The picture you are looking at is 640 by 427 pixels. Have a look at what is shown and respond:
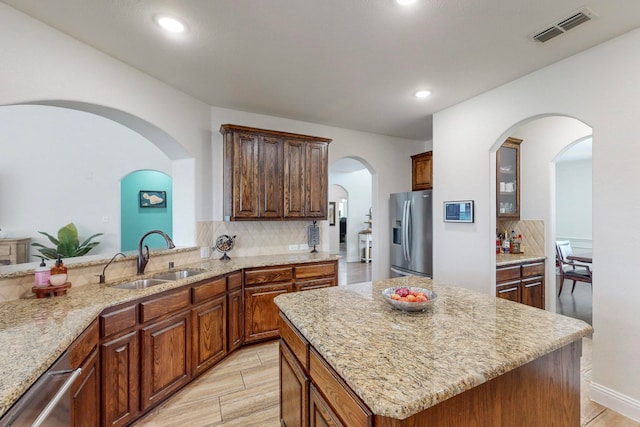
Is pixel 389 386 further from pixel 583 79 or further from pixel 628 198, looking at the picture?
pixel 583 79

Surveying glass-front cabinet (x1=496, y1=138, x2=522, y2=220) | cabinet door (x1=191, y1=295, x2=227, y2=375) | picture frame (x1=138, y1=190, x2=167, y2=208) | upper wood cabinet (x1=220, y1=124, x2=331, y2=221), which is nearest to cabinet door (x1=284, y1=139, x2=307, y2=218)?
upper wood cabinet (x1=220, y1=124, x2=331, y2=221)

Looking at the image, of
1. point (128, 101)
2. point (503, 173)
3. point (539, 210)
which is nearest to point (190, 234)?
point (128, 101)

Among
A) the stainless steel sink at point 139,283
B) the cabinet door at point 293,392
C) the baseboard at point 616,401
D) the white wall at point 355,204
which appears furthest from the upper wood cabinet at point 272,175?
the white wall at point 355,204

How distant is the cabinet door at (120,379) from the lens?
5.70 feet

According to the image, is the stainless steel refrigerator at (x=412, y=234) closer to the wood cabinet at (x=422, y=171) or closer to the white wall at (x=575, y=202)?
the wood cabinet at (x=422, y=171)

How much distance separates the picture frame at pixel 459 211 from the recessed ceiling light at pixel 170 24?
315 cm

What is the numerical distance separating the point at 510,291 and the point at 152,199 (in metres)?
7.04

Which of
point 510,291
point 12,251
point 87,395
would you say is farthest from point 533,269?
point 12,251

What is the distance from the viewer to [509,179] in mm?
3975

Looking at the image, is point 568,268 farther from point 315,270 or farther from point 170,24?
point 170,24

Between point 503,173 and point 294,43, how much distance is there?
11.0ft

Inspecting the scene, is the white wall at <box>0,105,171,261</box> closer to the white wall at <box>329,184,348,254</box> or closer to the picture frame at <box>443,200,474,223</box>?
the white wall at <box>329,184,348,254</box>

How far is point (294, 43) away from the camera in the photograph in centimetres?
219

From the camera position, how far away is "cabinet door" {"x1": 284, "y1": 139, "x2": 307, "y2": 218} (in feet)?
11.6
